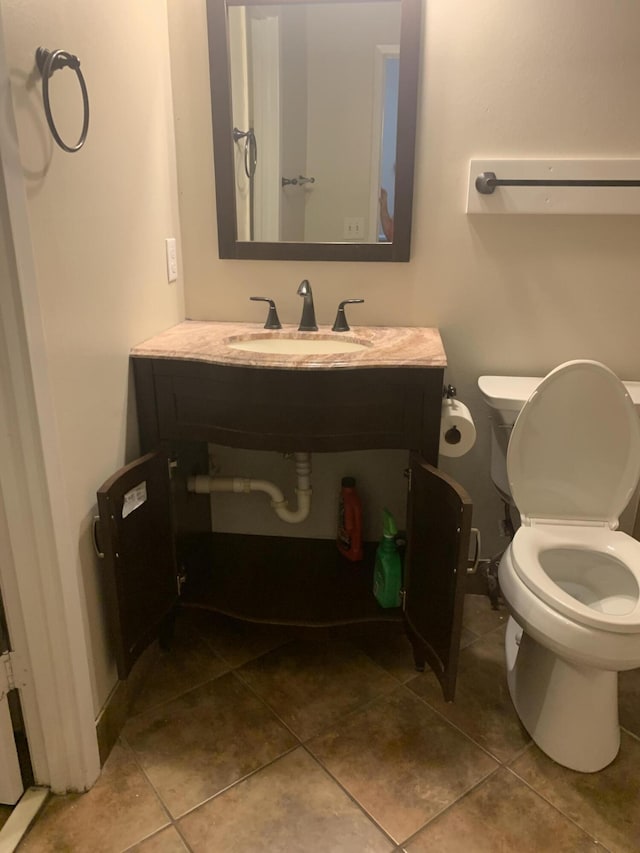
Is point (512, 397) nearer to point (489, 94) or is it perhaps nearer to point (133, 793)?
point (489, 94)

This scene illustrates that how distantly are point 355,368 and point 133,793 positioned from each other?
108 centimetres

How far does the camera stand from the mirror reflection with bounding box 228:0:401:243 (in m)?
1.68

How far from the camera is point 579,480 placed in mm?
1653

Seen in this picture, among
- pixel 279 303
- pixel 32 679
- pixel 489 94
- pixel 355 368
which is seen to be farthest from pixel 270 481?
pixel 489 94

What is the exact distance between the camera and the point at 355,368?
1.42m

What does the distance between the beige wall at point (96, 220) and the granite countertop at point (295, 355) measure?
102 millimetres

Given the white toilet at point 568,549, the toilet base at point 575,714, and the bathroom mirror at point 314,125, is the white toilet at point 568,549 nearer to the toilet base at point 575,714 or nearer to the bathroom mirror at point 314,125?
the toilet base at point 575,714

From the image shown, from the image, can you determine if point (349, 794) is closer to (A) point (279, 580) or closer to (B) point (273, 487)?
(A) point (279, 580)

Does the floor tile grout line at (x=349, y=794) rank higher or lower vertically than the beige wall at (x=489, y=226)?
lower

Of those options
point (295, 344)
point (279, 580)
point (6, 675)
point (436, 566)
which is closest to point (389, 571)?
point (436, 566)

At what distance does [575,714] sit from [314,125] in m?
1.69

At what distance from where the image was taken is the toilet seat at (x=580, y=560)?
4.70 ft

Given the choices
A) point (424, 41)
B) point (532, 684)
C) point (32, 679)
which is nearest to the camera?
point (32, 679)

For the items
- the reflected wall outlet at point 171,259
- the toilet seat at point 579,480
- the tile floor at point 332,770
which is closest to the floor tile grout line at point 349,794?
the tile floor at point 332,770
